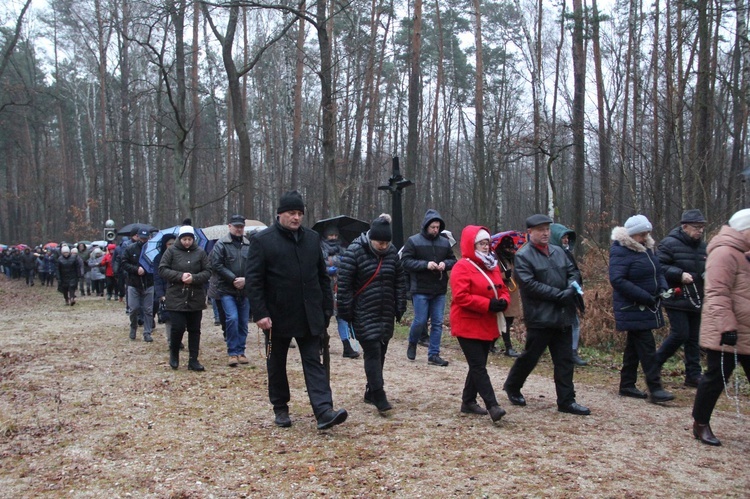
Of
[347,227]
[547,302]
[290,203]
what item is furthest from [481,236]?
[347,227]

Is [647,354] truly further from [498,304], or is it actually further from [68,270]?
[68,270]

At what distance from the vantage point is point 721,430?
576 cm

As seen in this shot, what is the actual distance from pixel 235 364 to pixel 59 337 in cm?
487

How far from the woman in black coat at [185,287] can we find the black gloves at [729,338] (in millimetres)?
5932

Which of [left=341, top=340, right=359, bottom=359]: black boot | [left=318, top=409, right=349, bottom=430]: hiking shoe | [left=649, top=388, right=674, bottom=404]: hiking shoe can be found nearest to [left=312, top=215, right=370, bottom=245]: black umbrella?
[left=341, top=340, right=359, bottom=359]: black boot

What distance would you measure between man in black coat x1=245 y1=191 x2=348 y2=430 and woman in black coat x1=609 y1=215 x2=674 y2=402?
3169 mm

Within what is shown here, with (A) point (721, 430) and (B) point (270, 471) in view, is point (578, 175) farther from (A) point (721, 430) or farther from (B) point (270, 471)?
(B) point (270, 471)

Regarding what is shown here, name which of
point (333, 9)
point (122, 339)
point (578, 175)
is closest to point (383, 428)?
point (122, 339)

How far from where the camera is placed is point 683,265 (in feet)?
23.3

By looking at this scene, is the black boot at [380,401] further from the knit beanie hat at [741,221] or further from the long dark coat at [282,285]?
the knit beanie hat at [741,221]

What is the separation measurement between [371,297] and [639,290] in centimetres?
274

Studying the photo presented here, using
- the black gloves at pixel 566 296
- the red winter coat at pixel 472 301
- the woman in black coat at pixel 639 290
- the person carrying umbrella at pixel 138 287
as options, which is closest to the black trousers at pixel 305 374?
the red winter coat at pixel 472 301

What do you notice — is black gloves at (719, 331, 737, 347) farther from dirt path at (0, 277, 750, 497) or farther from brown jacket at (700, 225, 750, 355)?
dirt path at (0, 277, 750, 497)

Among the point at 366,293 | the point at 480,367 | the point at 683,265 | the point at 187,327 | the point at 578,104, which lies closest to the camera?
the point at 480,367
